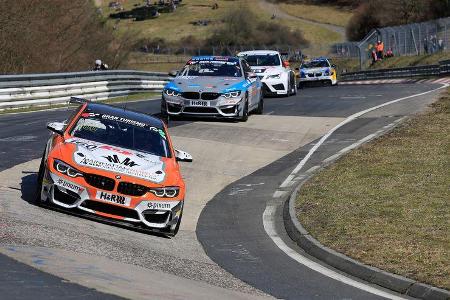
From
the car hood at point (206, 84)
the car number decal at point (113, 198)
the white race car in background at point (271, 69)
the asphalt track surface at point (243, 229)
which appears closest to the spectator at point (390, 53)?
the white race car in background at point (271, 69)

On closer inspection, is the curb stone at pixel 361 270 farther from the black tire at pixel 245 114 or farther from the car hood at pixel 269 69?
the car hood at pixel 269 69

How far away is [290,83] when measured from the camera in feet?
107

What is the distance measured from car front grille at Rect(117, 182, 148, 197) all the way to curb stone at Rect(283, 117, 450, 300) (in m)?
2.06

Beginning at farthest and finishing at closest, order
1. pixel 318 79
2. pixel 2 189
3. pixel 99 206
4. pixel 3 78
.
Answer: pixel 318 79, pixel 3 78, pixel 2 189, pixel 99 206

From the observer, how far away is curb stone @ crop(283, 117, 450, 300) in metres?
9.06

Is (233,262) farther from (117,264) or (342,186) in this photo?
(342,186)

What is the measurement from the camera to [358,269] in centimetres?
1008

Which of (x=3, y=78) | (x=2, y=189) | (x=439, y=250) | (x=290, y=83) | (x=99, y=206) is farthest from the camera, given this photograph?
(x=290, y=83)

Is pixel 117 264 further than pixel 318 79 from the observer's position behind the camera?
No

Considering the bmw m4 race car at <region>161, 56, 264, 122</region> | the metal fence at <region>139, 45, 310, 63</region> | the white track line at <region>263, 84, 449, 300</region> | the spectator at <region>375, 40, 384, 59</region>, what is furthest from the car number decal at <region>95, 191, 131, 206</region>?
the metal fence at <region>139, 45, 310, 63</region>

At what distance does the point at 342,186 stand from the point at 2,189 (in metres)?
5.46

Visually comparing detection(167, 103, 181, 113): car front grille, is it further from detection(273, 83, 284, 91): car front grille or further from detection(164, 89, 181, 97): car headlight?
detection(273, 83, 284, 91): car front grille

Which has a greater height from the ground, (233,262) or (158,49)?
(233,262)

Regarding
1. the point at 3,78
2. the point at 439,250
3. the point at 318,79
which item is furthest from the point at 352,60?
the point at 439,250
